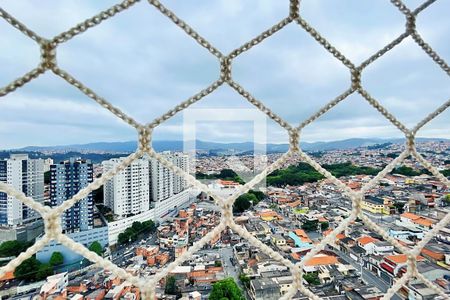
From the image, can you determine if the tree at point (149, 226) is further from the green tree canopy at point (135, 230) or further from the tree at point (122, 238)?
the tree at point (122, 238)

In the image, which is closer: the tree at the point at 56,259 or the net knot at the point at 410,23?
the net knot at the point at 410,23

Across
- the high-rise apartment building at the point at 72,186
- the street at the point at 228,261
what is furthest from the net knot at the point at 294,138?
the street at the point at 228,261

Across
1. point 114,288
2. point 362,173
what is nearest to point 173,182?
point 114,288

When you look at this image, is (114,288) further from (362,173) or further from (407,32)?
(362,173)

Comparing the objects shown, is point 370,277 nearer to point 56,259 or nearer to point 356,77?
point 56,259

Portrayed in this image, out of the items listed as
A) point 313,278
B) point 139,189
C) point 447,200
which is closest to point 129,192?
point 139,189

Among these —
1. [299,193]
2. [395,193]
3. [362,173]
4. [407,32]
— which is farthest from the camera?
[299,193]
